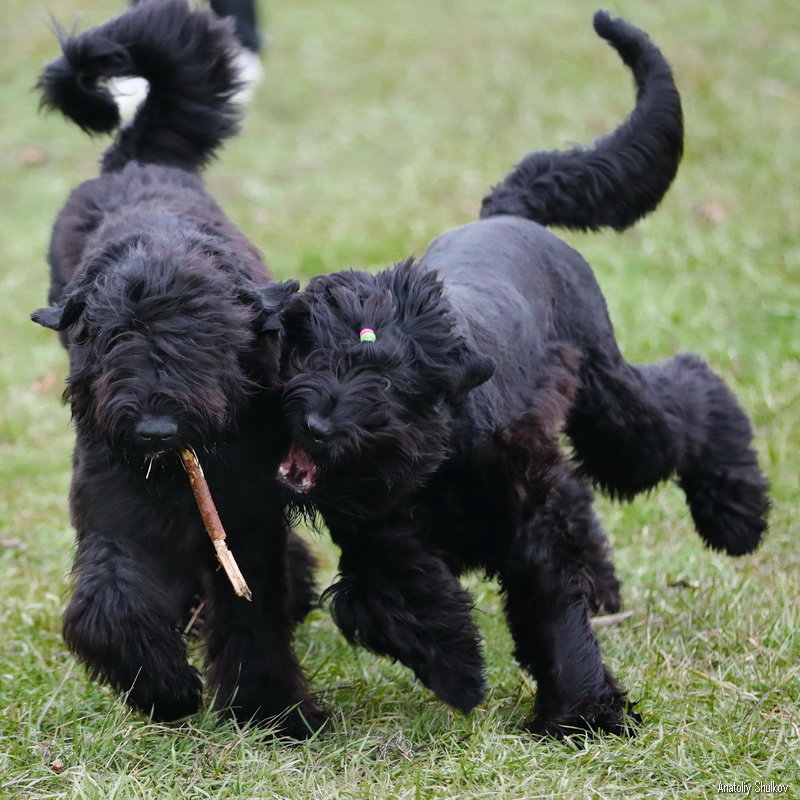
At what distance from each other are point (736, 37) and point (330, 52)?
14.6ft

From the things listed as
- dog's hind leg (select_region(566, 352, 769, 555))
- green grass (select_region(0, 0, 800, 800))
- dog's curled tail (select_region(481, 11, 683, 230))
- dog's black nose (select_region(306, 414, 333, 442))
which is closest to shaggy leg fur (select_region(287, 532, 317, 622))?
green grass (select_region(0, 0, 800, 800))

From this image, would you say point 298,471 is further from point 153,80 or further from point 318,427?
point 153,80

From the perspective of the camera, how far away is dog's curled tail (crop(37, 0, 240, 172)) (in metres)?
5.30

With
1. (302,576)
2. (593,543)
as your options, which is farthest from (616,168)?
(302,576)

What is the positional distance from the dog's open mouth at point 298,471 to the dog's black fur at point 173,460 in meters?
0.20

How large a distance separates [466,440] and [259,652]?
3.16 feet

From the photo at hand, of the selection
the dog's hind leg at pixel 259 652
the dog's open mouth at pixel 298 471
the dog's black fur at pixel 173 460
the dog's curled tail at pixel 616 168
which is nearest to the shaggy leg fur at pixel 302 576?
the dog's black fur at pixel 173 460

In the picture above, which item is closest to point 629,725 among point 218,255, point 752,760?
point 752,760

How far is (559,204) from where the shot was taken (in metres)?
5.20

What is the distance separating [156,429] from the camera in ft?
10.9

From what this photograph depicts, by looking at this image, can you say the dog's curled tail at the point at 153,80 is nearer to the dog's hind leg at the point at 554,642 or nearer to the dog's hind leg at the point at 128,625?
the dog's hind leg at the point at 128,625

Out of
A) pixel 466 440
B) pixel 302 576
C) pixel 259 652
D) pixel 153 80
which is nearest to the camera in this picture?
pixel 466 440

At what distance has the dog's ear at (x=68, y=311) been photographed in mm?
3629

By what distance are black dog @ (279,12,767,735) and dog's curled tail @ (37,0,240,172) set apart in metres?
1.34
